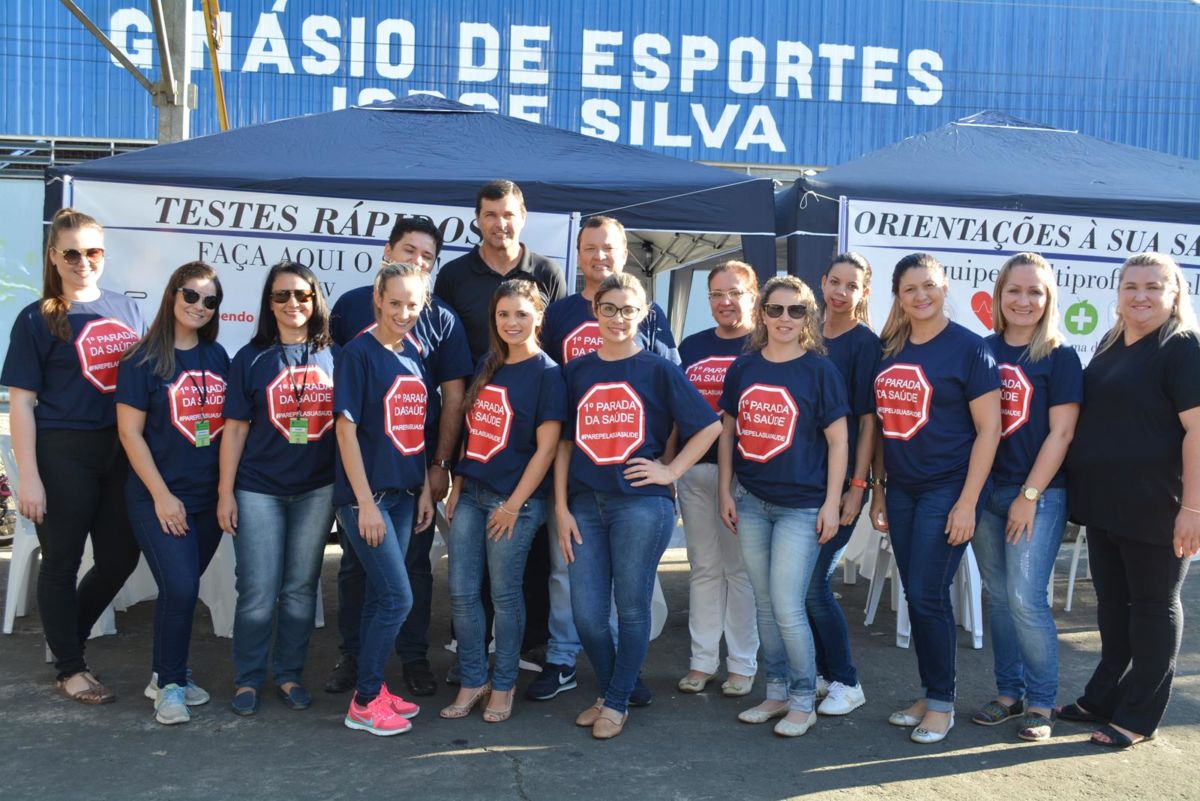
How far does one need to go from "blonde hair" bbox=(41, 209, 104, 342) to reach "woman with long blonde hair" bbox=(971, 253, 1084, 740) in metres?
3.19

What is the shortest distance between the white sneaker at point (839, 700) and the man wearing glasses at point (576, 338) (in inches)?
25.1

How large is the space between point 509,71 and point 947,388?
583 inches

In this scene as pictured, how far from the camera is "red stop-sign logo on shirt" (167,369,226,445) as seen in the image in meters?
3.61

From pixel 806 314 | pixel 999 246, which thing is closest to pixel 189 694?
pixel 806 314

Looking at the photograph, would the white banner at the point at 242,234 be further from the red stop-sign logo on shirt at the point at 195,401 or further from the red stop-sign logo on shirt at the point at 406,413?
the red stop-sign logo on shirt at the point at 406,413

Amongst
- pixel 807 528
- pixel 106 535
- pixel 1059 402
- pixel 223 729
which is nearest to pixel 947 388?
pixel 1059 402

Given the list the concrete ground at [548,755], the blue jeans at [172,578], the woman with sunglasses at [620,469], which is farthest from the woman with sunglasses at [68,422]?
the woman with sunglasses at [620,469]

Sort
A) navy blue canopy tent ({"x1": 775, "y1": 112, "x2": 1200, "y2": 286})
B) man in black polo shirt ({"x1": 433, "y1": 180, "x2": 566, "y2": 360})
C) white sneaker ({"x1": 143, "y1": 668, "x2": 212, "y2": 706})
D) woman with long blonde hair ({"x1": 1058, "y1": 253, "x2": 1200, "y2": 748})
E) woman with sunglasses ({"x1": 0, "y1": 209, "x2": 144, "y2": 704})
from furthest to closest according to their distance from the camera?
navy blue canopy tent ({"x1": 775, "y1": 112, "x2": 1200, "y2": 286})
man in black polo shirt ({"x1": 433, "y1": 180, "x2": 566, "y2": 360})
white sneaker ({"x1": 143, "y1": 668, "x2": 212, "y2": 706})
woman with sunglasses ({"x1": 0, "y1": 209, "x2": 144, "y2": 704})
woman with long blonde hair ({"x1": 1058, "y1": 253, "x2": 1200, "y2": 748})

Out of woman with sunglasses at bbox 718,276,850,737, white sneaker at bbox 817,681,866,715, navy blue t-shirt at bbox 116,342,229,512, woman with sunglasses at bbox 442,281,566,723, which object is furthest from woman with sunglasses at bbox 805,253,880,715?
navy blue t-shirt at bbox 116,342,229,512

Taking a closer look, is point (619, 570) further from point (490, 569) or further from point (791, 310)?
point (791, 310)

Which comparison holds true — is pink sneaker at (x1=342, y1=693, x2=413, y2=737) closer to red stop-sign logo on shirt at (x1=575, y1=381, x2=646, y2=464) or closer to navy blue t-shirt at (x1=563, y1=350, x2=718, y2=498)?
navy blue t-shirt at (x1=563, y1=350, x2=718, y2=498)

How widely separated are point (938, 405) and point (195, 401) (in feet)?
8.13

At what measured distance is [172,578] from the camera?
142 inches

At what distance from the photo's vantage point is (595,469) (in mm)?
3514
